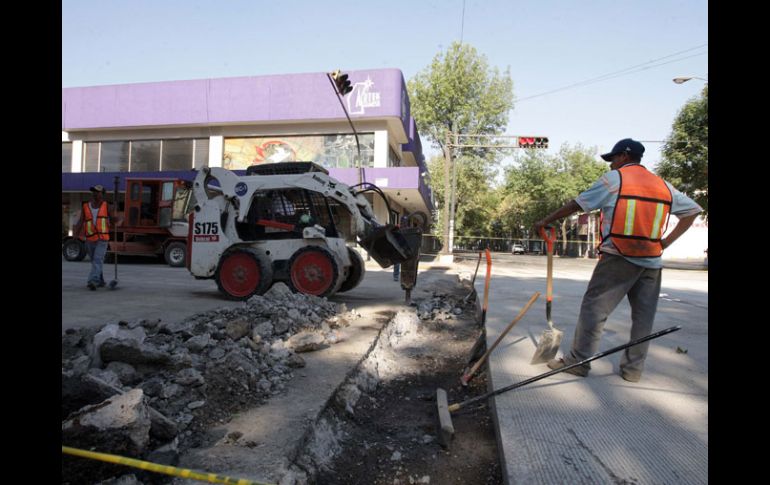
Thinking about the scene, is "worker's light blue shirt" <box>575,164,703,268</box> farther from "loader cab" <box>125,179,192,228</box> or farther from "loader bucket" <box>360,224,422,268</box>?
"loader cab" <box>125,179,192,228</box>

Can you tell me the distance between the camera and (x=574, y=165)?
43.5 metres

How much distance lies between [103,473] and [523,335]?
3952 millimetres

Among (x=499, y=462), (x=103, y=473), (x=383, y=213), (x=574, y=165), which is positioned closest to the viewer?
(x=103, y=473)

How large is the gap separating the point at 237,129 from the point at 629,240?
23.9 m

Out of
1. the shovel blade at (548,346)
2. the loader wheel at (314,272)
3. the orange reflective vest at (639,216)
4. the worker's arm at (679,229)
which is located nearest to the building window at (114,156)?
the loader wheel at (314,272)

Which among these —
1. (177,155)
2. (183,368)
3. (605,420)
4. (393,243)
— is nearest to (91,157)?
(177,155)

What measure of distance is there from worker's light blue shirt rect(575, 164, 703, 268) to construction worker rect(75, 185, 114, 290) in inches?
312

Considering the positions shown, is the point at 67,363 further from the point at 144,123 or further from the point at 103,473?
the point at 144,123

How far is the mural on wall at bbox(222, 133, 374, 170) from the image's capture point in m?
22.9

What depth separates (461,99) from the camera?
36.5 m

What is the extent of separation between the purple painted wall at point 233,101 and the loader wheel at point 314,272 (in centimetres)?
1547

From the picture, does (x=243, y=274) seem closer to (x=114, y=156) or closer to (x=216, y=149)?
(x=216, y=149)

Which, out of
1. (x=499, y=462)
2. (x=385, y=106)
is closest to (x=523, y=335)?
(x=499, y=462)

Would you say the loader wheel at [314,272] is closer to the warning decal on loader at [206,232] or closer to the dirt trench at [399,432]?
the warning decal on loader at [206,232]
